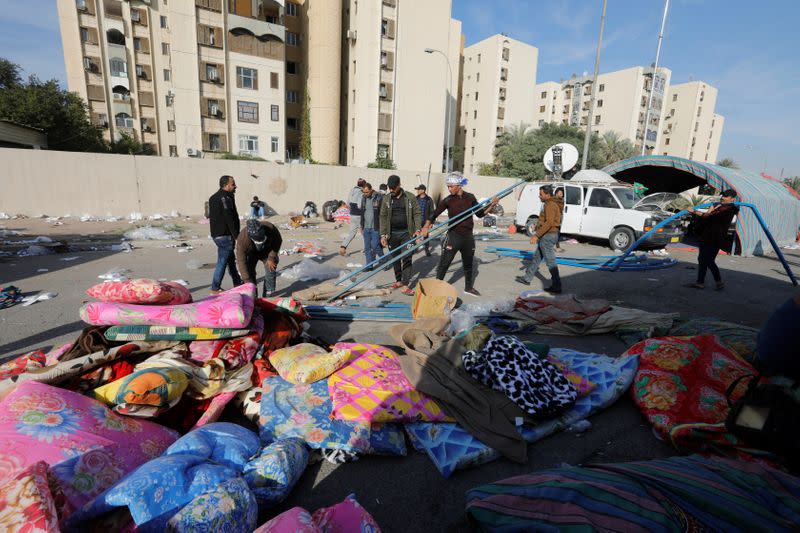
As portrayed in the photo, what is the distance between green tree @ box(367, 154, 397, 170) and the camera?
3363 centimetres

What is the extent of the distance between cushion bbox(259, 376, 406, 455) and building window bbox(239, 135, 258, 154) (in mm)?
33989

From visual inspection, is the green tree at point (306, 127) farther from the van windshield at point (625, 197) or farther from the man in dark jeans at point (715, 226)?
the man in dark jeans at point (715, 226)

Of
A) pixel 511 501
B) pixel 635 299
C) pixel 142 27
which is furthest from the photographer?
pixel 142 27

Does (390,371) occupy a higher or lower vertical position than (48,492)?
lower

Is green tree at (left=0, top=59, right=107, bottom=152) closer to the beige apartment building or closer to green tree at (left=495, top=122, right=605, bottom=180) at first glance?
the beige apartment building

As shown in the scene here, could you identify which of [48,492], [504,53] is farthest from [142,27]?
[48,492]

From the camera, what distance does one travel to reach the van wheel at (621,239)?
11688 mm

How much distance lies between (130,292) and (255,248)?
7.50ft

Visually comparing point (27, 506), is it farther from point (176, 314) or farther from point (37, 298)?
point (37, 298)

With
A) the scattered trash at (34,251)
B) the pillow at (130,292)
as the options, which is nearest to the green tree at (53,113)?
the scattered trash at (34,251)

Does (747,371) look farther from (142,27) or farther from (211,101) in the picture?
(142,27)

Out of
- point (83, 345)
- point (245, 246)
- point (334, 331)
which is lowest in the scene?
point (334, 331)

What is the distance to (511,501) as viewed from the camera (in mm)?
1968

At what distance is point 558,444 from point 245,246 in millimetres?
4400
